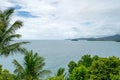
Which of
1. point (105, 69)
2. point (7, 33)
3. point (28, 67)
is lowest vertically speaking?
point (105, 69)

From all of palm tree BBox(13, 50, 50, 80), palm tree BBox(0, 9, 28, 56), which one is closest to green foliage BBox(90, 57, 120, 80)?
palm tree BBox(13, 50, 50, 80)

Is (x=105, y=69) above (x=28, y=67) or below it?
below

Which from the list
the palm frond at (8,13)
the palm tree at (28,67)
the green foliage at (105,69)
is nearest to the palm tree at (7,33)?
the palm frond at (8,13)

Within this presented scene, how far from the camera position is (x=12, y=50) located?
21250mm

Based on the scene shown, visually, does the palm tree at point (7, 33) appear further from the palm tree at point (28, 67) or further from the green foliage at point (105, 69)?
the green foliage at point (105, 69)

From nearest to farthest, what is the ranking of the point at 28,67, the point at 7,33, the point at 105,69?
1. the point at 7,33
2. the point at 28,67
3. the point at 105,69

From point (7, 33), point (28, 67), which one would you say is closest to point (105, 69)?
point (28, 67)

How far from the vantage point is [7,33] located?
70.0ft

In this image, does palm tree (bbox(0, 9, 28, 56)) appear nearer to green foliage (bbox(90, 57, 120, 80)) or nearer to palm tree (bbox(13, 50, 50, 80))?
palm tree (bbox(13, 50, 50, 80))

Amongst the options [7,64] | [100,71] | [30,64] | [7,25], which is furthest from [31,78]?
[7,64]

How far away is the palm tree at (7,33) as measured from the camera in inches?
823

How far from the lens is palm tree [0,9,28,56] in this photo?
20.9 m

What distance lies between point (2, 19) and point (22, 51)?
3.20 meters

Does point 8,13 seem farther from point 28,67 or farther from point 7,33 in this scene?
point 28,67
